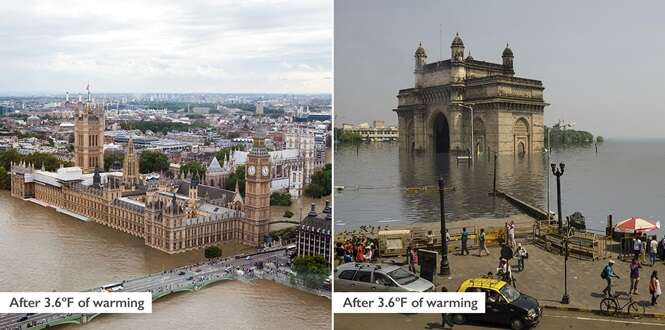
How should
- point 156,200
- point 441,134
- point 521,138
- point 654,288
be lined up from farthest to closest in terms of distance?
point 156,200 → point 441,134 → point 521,138 → point 654,288

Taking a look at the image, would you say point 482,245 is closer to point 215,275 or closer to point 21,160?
point 215,275

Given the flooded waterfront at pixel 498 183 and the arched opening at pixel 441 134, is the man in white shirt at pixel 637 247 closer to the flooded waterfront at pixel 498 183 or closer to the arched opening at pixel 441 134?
the flooded waterfront at pixel 498 183

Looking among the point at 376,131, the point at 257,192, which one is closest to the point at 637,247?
the point at 376,131

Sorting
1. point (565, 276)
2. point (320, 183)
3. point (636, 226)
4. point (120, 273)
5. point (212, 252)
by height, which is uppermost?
point (320, 183)

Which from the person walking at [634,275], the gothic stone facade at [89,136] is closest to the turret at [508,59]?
the person walking at [634,275]

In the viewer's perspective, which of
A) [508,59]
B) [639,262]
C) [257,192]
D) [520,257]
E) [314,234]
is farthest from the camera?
[257,192]

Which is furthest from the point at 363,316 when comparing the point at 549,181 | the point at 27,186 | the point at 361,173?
the point at 27,186

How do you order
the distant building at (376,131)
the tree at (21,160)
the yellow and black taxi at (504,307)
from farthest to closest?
the tree at (21,160) → the distant building at (376,131) → the yellow and black taxi at (504,307)
